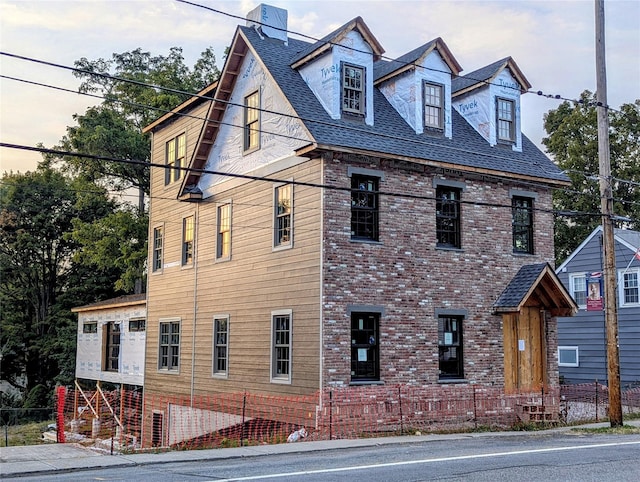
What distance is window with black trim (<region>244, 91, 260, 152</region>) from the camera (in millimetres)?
23109

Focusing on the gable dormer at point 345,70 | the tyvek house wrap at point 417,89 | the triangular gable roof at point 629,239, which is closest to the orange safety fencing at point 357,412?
the triangular gable roof at point 629,239

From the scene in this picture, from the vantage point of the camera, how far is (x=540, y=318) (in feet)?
77.0

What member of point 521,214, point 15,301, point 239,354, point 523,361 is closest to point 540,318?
point 523,361

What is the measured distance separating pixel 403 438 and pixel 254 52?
12.2 metres

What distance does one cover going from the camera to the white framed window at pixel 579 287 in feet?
111

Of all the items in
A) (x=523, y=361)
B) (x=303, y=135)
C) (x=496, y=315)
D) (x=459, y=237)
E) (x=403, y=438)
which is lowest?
(x=403, y=438)

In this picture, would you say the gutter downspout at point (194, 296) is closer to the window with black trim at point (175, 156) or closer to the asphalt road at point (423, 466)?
the window with black trim at point (175, 156)

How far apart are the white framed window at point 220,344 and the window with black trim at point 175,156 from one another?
274 inches

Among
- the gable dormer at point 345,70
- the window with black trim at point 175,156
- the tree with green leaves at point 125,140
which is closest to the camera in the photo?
the gable dormer at point 345,70

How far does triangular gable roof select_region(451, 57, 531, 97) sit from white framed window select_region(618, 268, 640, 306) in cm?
1092

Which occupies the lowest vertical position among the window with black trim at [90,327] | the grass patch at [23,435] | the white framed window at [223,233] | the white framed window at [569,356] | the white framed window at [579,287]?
the grass patch at [23,435]

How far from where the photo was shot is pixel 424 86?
22.9 metres

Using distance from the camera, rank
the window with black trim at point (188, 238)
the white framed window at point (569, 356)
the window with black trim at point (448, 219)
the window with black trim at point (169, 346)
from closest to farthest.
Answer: the window with black trim at point (448, 219) < the window with black trim at point (188, 238) < the window with black trim at point (169, 346) < the white framed window at point (569, 356)

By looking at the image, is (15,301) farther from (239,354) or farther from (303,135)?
(303,135)
